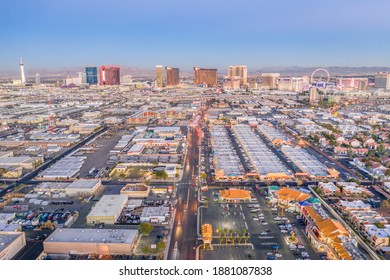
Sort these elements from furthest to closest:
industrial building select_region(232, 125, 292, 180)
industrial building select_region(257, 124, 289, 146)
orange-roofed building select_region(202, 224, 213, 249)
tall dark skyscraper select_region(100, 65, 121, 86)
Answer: tall dark skyscraper select_region(100, 65, 121, 86) < industrial building select_region(257, 124, 289, 146) < industrial building select_region(232, 125, 292, 180) < orange-roofed building select_region(202, 224, 213, 249)

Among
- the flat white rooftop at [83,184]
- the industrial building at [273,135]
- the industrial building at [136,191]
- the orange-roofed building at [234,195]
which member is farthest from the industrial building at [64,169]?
the industrial building at [273,135]

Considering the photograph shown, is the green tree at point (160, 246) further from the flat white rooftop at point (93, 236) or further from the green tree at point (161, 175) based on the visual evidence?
the green tree at point (161, 175)

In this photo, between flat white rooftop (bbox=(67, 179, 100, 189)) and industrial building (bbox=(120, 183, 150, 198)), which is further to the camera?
flat white rooftop (bbox=(67, 179, 100, 189))

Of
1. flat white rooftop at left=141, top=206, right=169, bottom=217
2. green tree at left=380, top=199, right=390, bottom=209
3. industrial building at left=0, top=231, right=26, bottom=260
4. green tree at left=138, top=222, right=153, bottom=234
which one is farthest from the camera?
green tree at left=380, top=199, right=390, bottom=209

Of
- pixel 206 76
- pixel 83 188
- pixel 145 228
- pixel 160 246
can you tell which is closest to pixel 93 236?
pixel 145 228

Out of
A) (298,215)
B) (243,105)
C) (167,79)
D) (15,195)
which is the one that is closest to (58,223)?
(15,195)

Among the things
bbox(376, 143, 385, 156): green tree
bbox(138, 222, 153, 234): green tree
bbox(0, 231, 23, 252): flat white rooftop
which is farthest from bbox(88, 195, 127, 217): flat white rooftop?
bbox(376, 143, 385, 156): green tree

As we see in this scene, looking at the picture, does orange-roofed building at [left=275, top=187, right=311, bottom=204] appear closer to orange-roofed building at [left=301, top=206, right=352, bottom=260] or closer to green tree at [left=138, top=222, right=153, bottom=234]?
orange-roofed building at [left=301, top=206, right=352, bottom=260]
